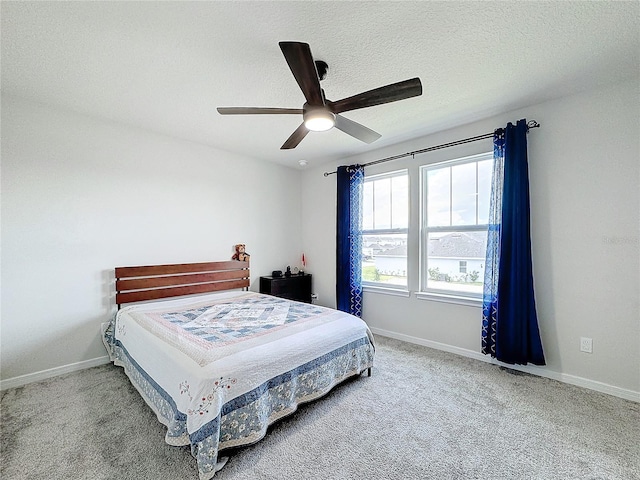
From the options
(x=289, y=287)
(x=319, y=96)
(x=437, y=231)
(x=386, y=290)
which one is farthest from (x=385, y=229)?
(x=319, y=96)

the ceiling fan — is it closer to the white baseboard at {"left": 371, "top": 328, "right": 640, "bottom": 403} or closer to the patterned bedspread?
the patterned bedspread

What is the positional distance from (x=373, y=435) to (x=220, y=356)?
1111 millimetres

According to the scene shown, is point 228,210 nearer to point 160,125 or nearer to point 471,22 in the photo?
point 160,125

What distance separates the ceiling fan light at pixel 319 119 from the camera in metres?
1.84

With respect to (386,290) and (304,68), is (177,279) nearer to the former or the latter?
(386,290)

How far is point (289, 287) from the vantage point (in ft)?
14.0

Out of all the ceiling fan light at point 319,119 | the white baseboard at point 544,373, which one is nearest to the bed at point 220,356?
the white baseboard at point 544,373

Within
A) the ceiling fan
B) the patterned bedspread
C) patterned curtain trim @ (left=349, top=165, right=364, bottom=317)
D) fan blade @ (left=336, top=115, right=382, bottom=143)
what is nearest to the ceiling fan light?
the ceiling fan

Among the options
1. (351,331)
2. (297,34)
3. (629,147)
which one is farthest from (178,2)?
(629,147)

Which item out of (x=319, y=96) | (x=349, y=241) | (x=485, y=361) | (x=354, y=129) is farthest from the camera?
(x=349, y=241)

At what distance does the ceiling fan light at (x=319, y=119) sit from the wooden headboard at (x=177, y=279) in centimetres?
241

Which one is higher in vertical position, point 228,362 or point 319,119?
point 319,119

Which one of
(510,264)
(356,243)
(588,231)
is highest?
(588,231)

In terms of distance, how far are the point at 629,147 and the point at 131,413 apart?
431cm
